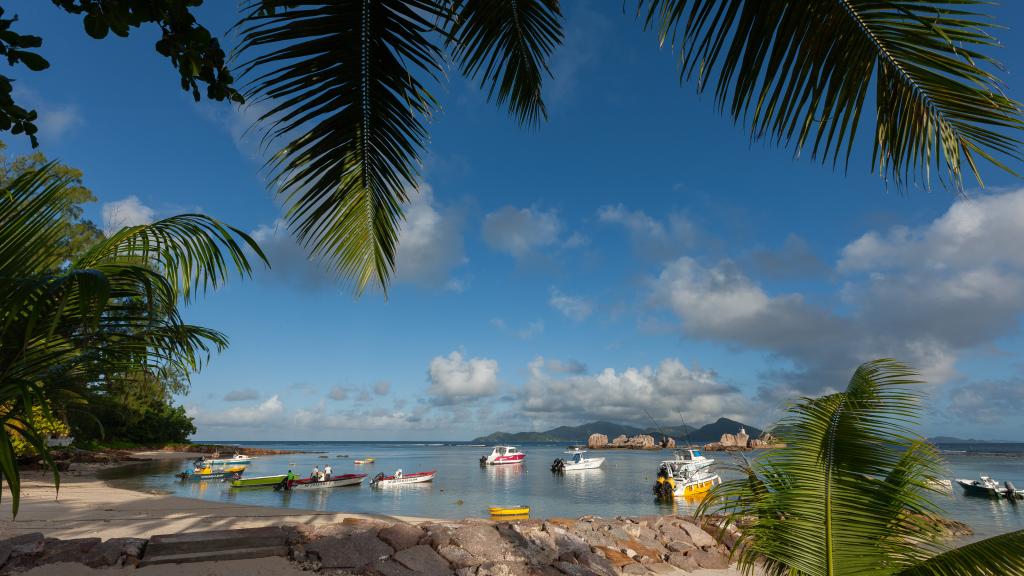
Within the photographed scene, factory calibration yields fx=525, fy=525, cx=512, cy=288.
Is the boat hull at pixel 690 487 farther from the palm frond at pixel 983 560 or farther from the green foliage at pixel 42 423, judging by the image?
the palm frond at pixel 983 560

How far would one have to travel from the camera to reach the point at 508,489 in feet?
107

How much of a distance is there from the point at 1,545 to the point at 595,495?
91.6 feet

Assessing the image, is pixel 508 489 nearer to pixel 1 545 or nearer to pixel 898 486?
pixel 1 545

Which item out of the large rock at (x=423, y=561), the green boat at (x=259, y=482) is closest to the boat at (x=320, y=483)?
the green boat at (x=259, y=482)

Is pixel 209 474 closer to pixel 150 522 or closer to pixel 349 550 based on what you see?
pixel 150 522

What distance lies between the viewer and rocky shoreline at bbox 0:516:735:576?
228 inches

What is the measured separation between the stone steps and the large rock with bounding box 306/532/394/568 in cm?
41

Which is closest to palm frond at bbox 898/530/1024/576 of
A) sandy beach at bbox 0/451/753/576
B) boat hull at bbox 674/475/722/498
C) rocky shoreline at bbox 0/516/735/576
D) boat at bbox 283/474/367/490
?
sandy beach at bbox 0/451/753/576

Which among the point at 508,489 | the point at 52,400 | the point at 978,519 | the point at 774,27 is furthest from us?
the point at 508,489

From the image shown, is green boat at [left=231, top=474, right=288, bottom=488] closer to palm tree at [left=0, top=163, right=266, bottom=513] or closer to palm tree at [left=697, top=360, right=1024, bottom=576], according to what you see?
palm tree at [left=0, top=163, right=266, bottom=513]

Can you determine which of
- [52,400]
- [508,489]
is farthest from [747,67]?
[508,489]

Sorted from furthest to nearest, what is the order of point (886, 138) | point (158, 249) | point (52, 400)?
point (158, 249) → point (52, 400) → point (886, 138)

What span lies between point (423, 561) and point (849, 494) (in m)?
5.15

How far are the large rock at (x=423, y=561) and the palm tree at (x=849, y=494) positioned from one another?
4396 millimetres
